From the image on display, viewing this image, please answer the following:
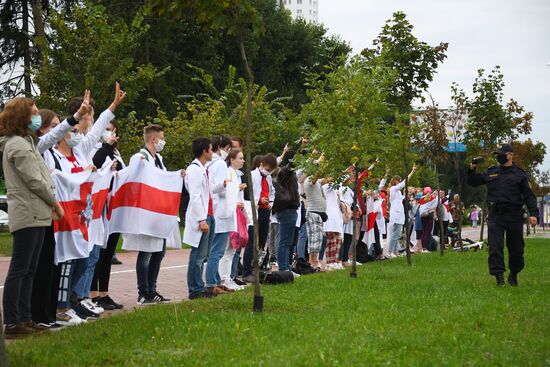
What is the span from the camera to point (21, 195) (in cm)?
870

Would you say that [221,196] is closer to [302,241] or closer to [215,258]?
[215,258]

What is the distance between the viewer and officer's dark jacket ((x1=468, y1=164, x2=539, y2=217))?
13812 millimetres

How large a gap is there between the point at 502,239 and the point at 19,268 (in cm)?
764

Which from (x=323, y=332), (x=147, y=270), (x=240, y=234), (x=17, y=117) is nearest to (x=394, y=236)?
(x=240, y=234)

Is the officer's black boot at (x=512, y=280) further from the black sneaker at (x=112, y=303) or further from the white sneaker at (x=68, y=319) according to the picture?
the white sneaker at (x=68, y=319)

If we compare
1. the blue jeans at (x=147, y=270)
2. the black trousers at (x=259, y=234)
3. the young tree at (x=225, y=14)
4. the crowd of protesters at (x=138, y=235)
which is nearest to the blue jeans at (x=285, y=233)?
the crowd of protesters at (x=138, y=235)

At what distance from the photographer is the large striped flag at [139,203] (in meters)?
11.6

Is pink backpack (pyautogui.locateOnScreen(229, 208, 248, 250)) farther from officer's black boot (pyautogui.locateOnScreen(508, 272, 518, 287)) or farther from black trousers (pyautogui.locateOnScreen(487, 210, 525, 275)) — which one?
officer's black boot (pyautogui.locateOnScreen(508, 272, 518, 287))

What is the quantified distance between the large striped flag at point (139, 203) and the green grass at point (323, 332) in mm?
1188

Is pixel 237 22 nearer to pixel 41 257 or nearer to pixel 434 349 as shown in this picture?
pixel 41 257

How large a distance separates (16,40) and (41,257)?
28.2 meters

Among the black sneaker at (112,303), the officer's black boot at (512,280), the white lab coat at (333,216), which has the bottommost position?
the black sneaker at (112,303)

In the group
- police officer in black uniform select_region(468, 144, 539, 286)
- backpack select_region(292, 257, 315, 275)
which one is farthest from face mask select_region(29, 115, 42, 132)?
backpack select_region(292, 257, 315, 275)

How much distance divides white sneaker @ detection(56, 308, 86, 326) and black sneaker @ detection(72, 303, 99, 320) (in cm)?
46
